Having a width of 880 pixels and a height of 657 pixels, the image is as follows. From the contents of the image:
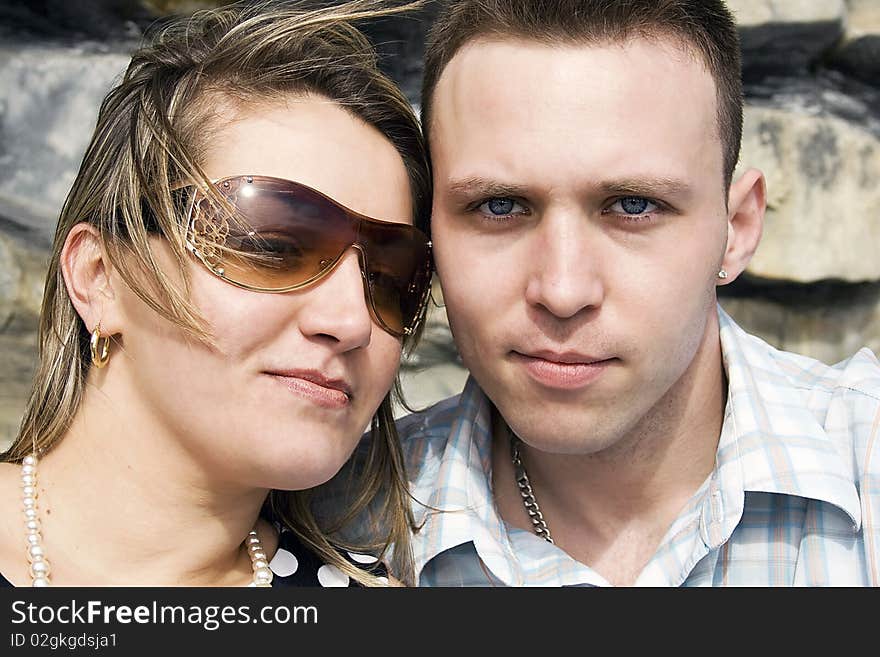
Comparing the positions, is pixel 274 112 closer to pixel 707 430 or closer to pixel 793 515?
pixel 707 430

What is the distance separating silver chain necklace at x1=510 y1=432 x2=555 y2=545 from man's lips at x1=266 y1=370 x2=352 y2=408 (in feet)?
2.07

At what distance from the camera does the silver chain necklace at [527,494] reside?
203 cm

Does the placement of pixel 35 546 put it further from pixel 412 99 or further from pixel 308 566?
pixel 412 99

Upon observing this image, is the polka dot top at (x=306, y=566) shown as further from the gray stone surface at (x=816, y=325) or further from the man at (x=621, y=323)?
the gray stone surface at (x=816, y=325)

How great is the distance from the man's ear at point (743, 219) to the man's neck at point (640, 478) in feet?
0.57

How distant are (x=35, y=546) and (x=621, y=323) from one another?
1085 mm

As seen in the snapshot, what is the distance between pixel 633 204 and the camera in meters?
1.71

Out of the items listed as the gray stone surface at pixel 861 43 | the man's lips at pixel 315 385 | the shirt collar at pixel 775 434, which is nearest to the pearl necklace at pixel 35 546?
the man's lips at pixel 315 385

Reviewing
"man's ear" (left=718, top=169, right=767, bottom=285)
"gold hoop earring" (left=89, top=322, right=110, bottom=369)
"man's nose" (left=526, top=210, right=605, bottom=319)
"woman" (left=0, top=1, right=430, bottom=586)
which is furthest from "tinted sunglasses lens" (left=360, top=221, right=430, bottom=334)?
"man's ear" (left=718, top=169, right=767, bottom=285)

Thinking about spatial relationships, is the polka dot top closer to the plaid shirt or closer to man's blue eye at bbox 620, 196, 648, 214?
the plaid shirt

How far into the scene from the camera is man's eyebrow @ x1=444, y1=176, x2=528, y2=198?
170 cm
